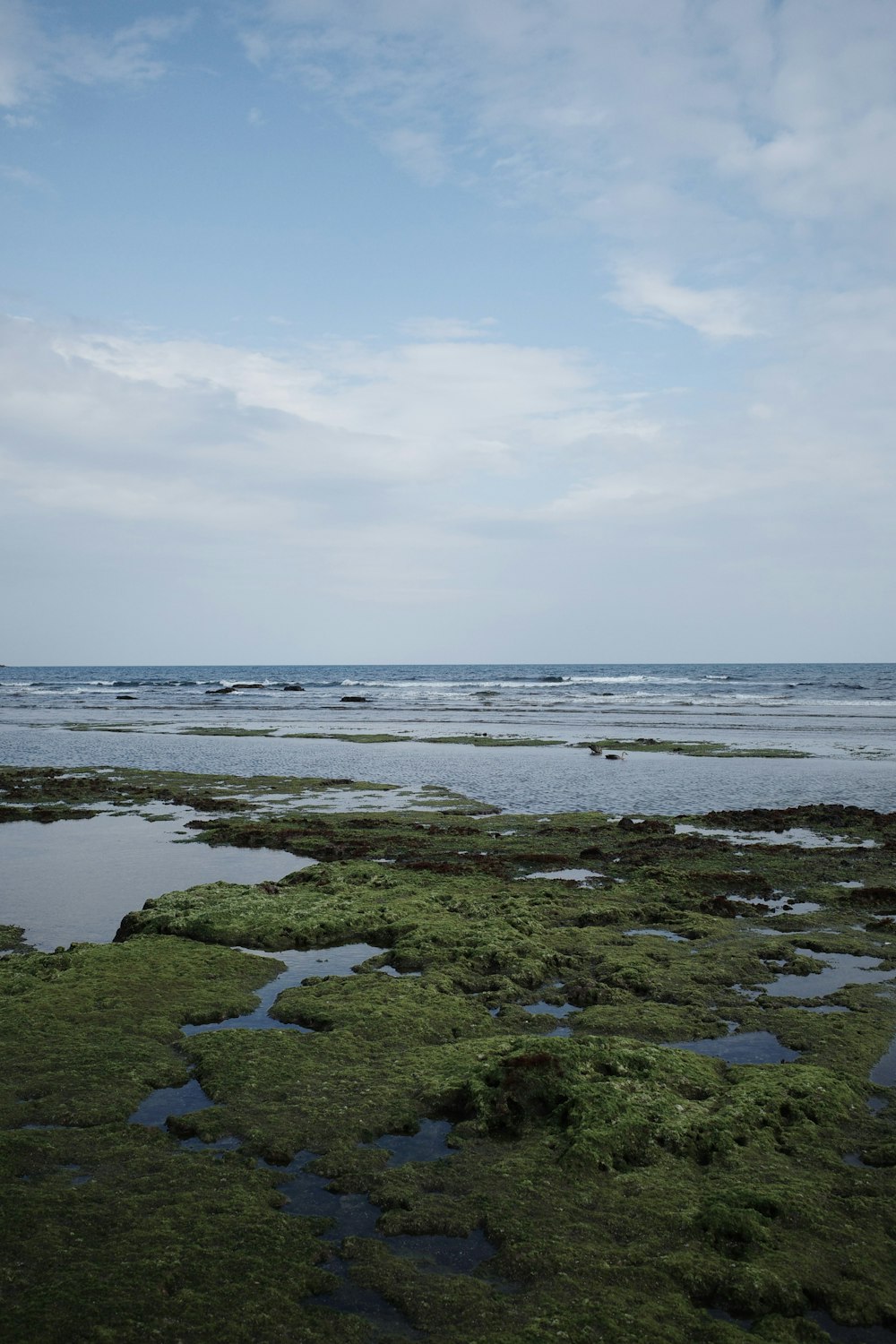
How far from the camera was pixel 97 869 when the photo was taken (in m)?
17.8

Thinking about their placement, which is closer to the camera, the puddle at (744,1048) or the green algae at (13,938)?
the puddle at (744,1048)

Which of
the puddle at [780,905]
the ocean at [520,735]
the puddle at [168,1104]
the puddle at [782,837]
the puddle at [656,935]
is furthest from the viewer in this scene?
the ocean at [520,735]

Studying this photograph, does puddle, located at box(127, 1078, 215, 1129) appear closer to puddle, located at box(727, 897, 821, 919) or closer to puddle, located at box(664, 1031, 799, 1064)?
puddle, located at box(664, 1031, 799, 1064)

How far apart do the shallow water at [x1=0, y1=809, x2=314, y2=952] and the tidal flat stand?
3.19 ft

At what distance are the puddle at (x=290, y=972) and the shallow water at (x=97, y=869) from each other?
123 inches

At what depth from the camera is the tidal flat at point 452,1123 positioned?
539 centimetres

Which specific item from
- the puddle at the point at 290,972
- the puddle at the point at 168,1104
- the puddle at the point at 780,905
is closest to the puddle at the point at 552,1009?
the puddle at the point at 290,972

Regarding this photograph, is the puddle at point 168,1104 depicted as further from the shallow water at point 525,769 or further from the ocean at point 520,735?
the ocean at point 520,735

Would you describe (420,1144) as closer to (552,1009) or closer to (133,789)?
(552,1009)

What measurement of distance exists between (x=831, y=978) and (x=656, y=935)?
2.75 metres

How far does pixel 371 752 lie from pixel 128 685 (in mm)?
99802

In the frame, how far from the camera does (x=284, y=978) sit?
11.6 meters

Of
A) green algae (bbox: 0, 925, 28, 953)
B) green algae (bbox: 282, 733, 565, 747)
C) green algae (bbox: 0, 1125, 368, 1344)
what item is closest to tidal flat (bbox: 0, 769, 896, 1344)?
green algae (bbox: 0, 1125, 368, 1344)

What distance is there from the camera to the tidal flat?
5.39 metres
